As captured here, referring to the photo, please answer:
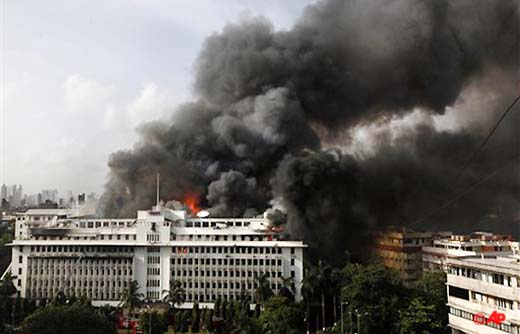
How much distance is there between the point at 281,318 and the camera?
97.1 feet

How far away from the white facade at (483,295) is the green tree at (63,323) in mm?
16389

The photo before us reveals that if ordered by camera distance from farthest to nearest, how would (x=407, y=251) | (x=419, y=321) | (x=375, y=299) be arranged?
(x=407, y=251), (x=375, y=299), (x=419, y=321)

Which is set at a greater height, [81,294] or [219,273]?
[219,273]

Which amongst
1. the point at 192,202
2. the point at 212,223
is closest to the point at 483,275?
the point at 212,223

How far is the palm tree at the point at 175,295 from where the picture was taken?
34.8 metres

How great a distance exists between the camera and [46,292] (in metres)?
39.4

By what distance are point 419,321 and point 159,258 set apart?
20.8 m

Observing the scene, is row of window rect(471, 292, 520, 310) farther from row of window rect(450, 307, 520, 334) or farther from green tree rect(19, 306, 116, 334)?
green tree rect(19, 306, 116, 334)

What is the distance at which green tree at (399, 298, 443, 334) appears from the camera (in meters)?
25.4

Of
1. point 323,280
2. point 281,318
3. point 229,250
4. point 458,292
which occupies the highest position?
point 229,250

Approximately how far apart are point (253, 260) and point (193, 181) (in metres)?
14.4

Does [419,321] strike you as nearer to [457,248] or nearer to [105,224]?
[457,248]

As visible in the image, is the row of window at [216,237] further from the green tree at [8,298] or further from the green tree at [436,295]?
the green tree at [8,298]

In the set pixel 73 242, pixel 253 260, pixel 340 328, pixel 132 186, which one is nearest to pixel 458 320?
pixel 340 328
